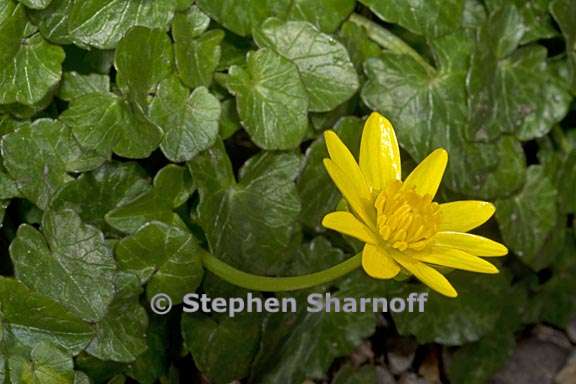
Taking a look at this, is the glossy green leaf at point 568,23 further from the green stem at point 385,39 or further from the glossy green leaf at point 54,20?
the glossy green leaf at point 54,20

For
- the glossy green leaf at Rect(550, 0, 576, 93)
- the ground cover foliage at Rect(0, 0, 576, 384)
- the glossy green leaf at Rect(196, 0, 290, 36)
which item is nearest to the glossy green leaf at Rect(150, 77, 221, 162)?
the ground cover foliage at Rect(0, 0, 576, 384)

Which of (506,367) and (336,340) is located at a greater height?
(336,340)

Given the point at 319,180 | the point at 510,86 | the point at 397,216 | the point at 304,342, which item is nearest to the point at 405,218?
the point at 397,216

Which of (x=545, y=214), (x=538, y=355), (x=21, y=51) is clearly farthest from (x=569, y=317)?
(x=21, y=51)

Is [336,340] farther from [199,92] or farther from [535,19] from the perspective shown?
[535,19]

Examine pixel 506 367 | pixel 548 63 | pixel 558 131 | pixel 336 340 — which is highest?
pixel 548 63

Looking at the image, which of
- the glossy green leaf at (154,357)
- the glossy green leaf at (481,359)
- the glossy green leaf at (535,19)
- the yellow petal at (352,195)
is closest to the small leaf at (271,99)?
the yellow petal at (352,195)
